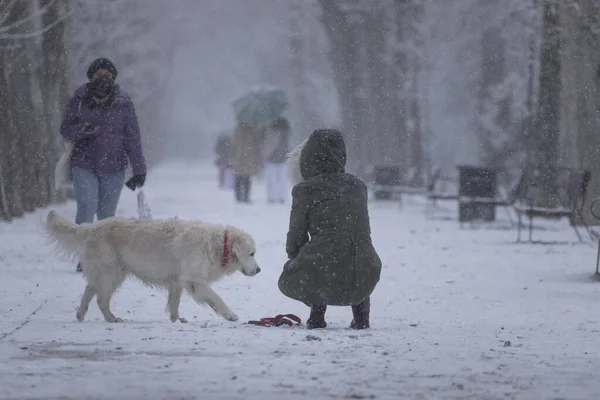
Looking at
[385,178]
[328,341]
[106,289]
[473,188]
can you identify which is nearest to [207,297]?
[106,289]

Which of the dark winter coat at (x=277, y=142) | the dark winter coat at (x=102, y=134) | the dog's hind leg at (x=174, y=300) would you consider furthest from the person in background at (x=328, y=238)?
the dark winter coat at (x=277, y=142)

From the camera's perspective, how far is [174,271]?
8633 mm

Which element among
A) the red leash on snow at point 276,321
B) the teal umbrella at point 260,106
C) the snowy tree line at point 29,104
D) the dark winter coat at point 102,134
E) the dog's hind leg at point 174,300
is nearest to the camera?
the red leash on snow at point 276,321

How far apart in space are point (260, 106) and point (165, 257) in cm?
2410

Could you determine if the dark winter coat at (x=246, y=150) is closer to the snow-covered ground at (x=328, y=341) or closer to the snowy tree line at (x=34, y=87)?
the snowy tree line at (x=34, y=87)

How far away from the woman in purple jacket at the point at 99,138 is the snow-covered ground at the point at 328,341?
99 cm

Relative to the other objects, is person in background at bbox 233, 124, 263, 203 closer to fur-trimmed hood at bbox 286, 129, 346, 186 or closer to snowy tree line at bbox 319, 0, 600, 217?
snowy tree line at bbox 319, 0, 600, 217

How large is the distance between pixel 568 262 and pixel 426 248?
8.88 feet

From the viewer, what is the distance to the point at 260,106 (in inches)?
1280

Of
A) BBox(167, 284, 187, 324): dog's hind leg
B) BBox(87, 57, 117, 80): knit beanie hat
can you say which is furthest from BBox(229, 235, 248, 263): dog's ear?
BBox(87, 57, 117, 80): knit beanie hat

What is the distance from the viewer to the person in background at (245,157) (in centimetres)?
2948

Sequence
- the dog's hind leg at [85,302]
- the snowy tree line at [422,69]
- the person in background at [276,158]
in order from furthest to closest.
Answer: the snowy tree line at [422,69] → the person in background at [276,158] → the dog's hind leg at [85,302]

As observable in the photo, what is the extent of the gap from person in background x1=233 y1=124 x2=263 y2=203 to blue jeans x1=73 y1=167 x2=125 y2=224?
17.8 meters

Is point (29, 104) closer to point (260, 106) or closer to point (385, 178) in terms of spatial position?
point (385, 178)
